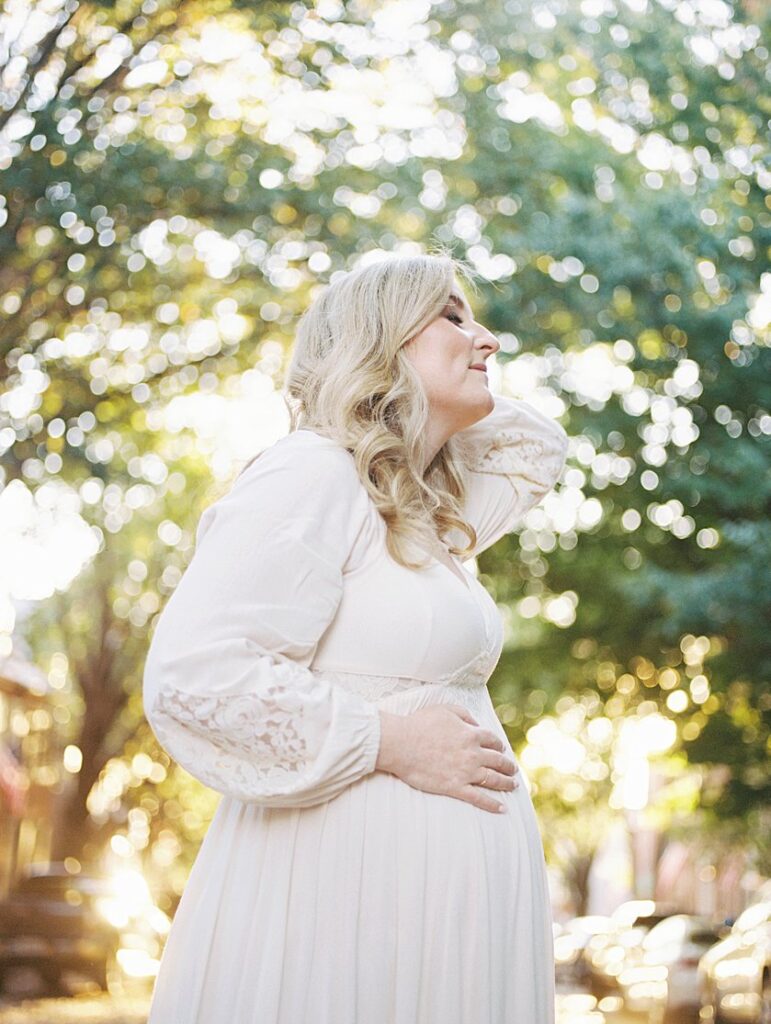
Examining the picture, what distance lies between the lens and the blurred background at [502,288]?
13109mm

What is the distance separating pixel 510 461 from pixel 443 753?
144cm

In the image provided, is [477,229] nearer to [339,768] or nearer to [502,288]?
[502,288]

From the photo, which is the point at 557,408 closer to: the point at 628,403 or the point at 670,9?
the point at 628,403

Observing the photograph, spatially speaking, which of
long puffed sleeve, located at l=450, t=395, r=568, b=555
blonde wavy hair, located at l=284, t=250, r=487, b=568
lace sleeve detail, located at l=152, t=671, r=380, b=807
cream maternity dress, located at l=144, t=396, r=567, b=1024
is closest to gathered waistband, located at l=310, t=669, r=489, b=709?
cream maternity dress, located at l=144, t=396, r=567, b=1024

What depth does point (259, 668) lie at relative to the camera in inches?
115

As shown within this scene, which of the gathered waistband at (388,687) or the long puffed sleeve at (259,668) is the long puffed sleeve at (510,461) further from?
the long puffed sleeve at (259,668)

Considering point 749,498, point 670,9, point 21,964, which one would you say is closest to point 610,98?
point 670,9

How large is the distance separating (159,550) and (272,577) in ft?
90.8

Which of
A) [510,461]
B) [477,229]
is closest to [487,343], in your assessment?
[510,461]

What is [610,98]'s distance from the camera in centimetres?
1619

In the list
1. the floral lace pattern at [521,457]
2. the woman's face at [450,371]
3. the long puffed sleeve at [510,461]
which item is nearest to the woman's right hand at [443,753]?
the woman's face at [450,371]

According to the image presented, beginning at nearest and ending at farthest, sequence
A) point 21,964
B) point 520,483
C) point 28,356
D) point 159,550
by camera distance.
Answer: point 520,483 < point 28,356 < point 21,964 < point 159,550

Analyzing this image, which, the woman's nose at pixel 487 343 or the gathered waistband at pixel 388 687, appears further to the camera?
the woman's nose at pixel 487 343

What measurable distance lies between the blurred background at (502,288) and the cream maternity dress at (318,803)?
900 centimetres
